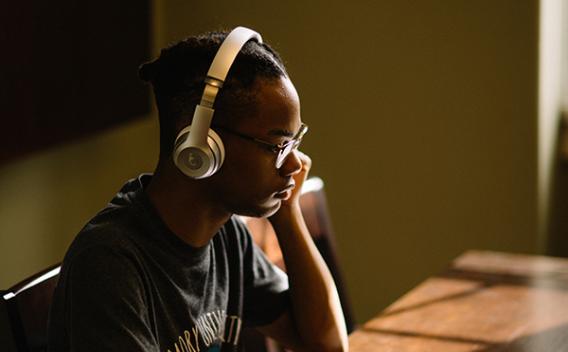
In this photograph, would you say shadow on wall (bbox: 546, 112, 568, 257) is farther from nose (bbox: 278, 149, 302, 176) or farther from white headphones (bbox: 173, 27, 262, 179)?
white headphones (bbox: 173, 27, 262, 179)

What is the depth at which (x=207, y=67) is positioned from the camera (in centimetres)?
125

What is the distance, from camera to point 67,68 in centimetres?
267

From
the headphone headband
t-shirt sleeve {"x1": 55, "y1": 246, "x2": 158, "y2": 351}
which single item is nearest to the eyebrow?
the headphone headband

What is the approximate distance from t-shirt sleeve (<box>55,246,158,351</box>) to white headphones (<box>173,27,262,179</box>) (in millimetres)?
136

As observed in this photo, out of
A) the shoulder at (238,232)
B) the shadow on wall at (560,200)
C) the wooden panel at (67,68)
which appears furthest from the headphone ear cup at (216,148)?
the shadow on wall at (560,200)

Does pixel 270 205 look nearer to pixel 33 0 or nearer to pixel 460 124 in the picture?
pixel 33 0

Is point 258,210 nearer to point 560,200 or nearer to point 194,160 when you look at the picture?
point 194,160

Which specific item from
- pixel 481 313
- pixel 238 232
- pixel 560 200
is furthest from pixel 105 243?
pixel 560 200

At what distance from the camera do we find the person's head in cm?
123

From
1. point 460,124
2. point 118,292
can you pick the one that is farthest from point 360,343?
point 460,124

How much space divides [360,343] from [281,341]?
0.41 ft

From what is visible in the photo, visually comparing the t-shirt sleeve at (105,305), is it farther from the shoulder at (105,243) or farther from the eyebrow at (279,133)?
the eyebrow at (279,133)

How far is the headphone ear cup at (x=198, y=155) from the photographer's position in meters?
1.18

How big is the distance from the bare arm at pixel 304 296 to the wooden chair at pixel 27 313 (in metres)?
0.40
